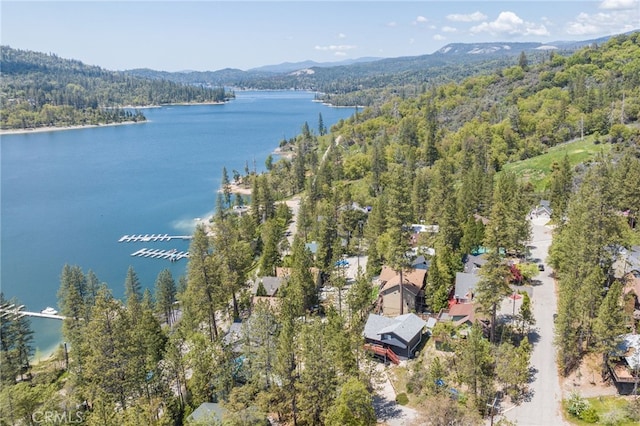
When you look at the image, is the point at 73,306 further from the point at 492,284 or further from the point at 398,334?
the point at 492,284

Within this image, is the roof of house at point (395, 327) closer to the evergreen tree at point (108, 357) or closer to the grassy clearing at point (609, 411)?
the grassy clearing at point (609, 411)

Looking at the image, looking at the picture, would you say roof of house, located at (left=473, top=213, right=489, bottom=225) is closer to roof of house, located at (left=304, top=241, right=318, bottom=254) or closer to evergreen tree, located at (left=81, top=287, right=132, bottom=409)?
roof of house, located at (left=304, top=241, right=318, bottom=254)

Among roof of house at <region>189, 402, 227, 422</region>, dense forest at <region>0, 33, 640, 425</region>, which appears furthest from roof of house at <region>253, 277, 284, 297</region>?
roof of house at <region>189, 402, 227, 422</region>

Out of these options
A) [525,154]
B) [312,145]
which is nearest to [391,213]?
[525,154]

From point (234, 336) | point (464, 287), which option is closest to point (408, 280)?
point (464, 287)

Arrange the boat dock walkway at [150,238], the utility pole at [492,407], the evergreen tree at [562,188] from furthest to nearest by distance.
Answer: the boat dock walkway at [150,238], the evergreen tree at [562,188], the utility pole at [492,407]

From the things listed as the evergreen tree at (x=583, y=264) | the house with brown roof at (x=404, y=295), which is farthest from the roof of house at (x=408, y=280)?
the evergreen tree at (x=583, y=264)
